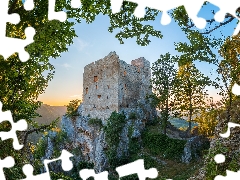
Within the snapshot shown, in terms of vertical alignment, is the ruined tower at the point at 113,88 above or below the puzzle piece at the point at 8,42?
below

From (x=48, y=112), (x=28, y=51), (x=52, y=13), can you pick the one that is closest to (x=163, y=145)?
(x=28, y=51)

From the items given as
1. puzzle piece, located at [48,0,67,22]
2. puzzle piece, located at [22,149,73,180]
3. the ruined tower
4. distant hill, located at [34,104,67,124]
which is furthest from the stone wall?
distant hill, located at [34,104,67,124]

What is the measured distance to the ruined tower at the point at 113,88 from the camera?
35.0 meters

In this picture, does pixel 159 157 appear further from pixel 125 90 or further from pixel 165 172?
pixel 125 90

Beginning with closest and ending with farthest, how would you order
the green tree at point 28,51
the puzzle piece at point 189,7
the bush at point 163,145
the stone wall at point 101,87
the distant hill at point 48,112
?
the puzzle piece at point 189,7 < the green tree at point 28,51 < the bush at point 163,145 < the stone wall at point 101,87 < the distant hill at point 48,112

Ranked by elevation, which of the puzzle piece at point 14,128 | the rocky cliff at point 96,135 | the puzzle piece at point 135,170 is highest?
the puzzle piece at point 14,128

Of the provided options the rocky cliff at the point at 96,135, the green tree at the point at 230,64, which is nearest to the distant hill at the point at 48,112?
the rocky cliff at the point at 96,135

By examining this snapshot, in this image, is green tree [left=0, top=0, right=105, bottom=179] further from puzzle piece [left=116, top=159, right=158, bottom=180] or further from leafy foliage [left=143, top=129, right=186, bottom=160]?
leafy foliage [left=143, top=129, right=186, bottom=160]

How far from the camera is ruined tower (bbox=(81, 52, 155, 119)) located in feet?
115

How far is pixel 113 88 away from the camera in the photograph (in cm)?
3512

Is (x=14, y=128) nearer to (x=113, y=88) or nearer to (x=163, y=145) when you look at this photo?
(x=163, y=145)

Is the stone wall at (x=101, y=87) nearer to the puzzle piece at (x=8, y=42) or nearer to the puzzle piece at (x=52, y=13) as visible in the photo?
the puzzle piece at (x=8, y=42)

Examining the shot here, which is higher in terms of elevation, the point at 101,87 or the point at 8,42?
the point at 8,42

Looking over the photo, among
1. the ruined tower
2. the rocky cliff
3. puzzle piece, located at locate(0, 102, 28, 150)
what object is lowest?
the rocky cliff
